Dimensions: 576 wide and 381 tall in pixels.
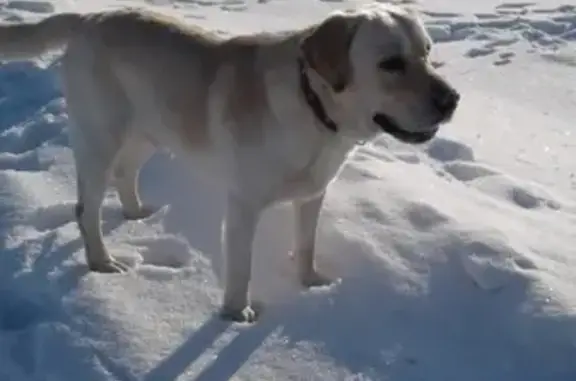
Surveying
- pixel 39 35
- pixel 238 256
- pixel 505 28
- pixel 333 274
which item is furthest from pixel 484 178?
pixel 505 28

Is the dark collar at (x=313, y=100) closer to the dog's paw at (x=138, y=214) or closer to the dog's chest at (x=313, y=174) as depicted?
the dog's chest at (x=313, y=174)

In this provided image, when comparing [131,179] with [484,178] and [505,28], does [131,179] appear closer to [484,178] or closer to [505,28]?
[484,178]

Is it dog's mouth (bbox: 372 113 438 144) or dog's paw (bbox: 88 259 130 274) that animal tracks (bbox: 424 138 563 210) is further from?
dog's paw (bbox: 88 259 130 274)

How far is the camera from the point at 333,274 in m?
4.05

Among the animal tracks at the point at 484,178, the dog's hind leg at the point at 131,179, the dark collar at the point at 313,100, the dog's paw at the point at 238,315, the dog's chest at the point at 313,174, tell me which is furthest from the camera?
the animal tracks at the point at 484,178

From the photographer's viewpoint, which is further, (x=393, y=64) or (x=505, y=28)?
(x=505, y=28)

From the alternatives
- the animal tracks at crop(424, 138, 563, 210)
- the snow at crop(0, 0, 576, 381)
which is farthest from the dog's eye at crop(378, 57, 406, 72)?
the animal tracks at crop(424, 138, 563, 210)

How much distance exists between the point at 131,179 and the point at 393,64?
5.45 feet

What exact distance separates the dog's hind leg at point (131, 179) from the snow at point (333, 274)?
9 centimetres

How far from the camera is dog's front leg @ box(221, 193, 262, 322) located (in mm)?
3625

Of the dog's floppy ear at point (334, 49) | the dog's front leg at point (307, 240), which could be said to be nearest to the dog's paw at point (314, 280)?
the dog's front leg at point (307, 240)

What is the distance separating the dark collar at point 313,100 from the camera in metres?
3.39

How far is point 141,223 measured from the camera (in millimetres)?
4414

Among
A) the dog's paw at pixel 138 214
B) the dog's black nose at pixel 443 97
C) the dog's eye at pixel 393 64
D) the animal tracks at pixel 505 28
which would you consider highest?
the dog's eye at pixel 393 64
